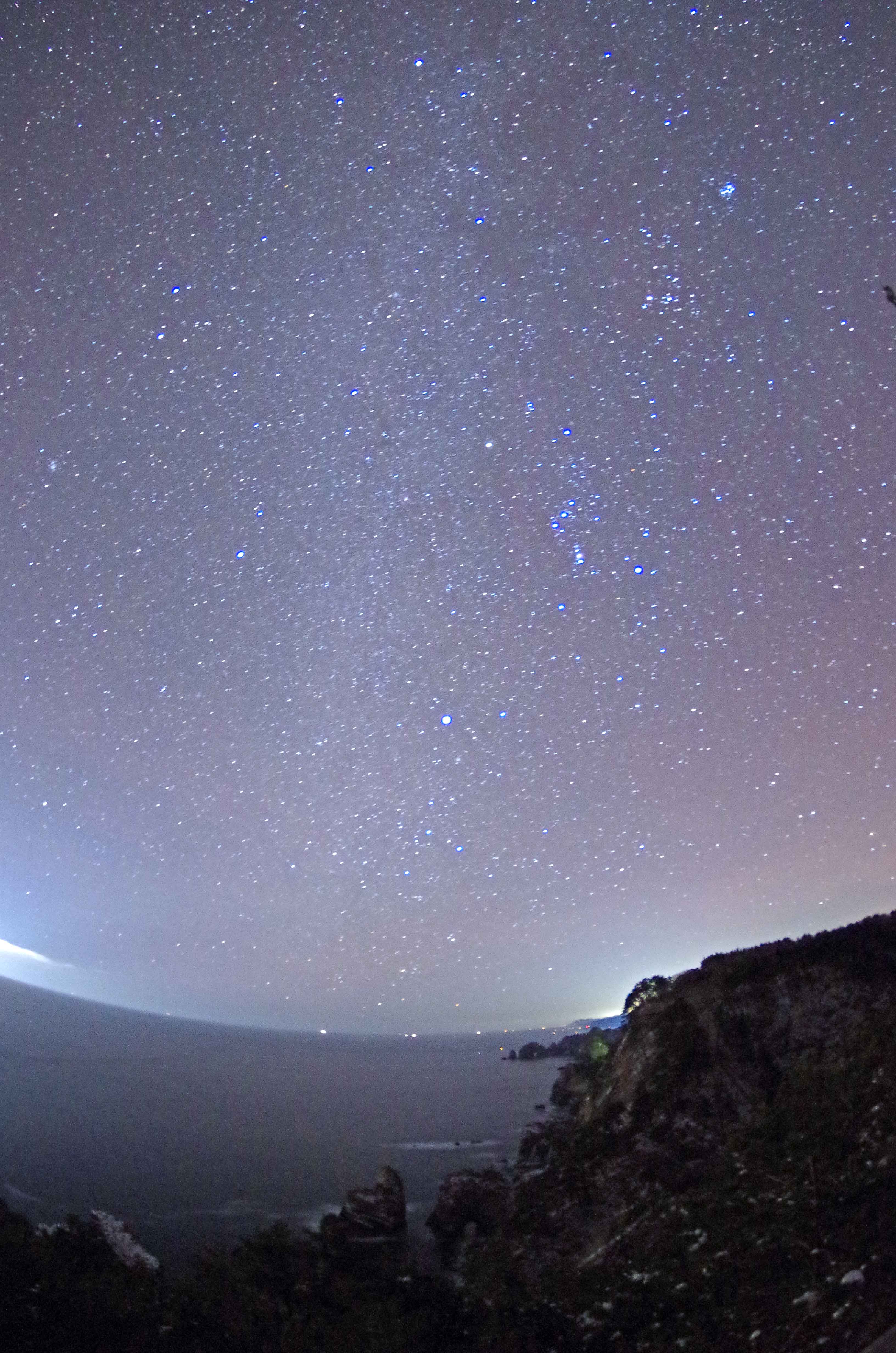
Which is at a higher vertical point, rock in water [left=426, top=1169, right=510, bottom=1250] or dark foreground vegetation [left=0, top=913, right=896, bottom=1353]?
dark foreground vegetation [left=0, top=913, right=896, bottom=1353]

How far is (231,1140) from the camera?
63.4 m

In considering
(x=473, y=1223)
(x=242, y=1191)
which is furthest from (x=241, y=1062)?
(x=473, y=1223)

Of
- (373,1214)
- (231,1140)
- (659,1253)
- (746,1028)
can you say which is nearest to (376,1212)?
(373,1214)

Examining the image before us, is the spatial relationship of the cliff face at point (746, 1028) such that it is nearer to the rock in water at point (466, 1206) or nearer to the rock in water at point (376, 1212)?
the rock in water at point (466, 1206)

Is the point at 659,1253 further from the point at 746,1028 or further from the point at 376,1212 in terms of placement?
the point at 376,1212

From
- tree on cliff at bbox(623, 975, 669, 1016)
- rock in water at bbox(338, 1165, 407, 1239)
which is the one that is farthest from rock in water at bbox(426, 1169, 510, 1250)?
tree on cliff at bbox(623, 975, 669, 1016)

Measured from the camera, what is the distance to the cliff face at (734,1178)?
8.70 m

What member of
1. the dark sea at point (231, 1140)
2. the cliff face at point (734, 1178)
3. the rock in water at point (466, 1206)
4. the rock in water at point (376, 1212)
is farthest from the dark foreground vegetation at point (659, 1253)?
the dark sea at point (231, 1140)

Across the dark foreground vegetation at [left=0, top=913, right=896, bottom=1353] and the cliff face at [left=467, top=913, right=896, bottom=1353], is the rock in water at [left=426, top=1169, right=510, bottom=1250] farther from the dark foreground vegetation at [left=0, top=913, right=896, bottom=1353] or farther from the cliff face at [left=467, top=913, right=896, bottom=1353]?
the dark foreground vegetation at [left=0, top=913, right=896, bottom=1353]

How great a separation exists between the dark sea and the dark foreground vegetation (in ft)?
44.3

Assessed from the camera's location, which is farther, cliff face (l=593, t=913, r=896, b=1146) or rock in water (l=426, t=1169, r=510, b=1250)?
rock in water (l=426, t=1169, r=510, b=1250)

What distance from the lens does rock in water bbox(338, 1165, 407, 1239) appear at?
1220 inches

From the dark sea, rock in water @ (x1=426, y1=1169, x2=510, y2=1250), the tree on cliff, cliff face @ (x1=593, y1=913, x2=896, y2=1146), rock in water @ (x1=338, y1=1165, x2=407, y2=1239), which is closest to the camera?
cliff face @ (x1=593, y1=913, x2=896, y2=1146)

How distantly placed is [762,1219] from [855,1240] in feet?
7.35
